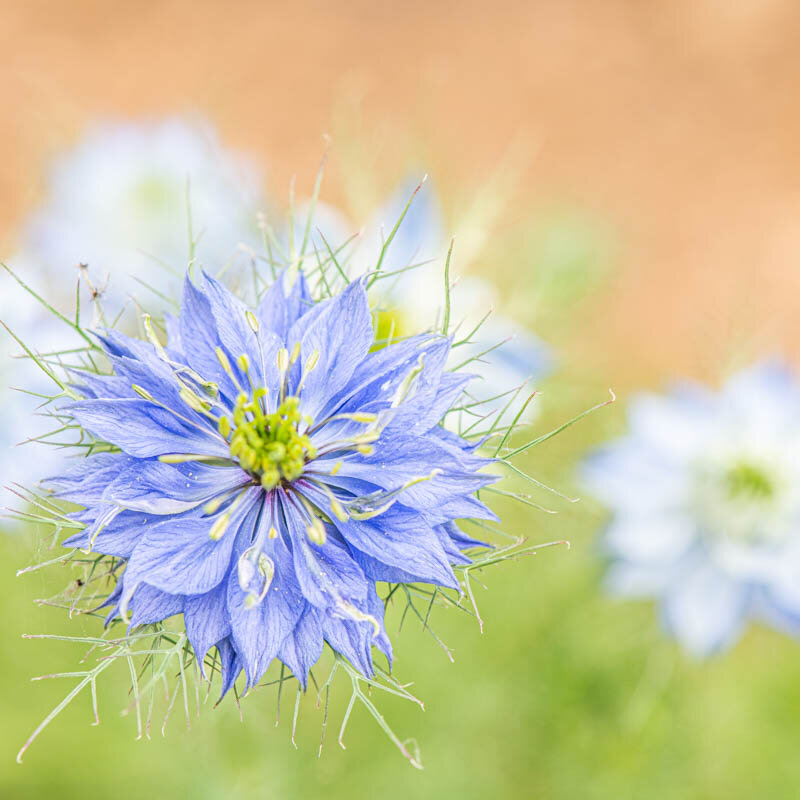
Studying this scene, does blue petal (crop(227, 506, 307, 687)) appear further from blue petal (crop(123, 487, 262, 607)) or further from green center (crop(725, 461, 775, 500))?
green center (crop(725, 461, 775, 500))

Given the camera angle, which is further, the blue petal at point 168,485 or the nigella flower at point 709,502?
the nigella flower at point 709,502

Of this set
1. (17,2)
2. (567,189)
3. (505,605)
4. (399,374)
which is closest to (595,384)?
(505,605)

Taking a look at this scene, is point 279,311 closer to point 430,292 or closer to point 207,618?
point 207,618

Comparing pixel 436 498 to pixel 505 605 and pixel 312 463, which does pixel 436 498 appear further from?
pixel 505 605

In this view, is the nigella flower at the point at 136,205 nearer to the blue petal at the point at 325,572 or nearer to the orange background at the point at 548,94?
the blue petal at the point at 325,572

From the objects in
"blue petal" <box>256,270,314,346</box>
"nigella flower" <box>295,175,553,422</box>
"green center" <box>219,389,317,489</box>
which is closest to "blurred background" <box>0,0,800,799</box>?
"nigella flower" <box>295,175,553,422</box>

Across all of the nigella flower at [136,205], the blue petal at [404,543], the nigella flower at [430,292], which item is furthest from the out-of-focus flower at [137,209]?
the blue petal at [404,543]
